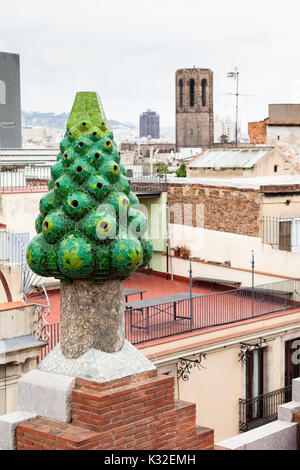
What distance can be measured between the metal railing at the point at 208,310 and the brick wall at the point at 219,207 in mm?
3822

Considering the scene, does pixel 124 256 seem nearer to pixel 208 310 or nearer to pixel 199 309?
pixel 208 310

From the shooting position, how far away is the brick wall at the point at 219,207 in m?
26.6

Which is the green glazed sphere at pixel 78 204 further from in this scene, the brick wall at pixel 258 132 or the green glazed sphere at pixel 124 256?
the brick wall at pixel 258 132

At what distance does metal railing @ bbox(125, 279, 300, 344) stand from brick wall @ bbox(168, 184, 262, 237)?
382 centimetres

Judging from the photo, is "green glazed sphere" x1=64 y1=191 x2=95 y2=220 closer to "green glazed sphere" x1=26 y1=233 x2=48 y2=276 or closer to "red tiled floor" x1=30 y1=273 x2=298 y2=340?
"green glazed sphere" x1=26 y1=233 x2=48 y2=276

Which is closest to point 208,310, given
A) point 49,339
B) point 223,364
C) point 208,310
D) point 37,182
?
point 208,310

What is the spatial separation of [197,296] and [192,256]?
686 cm

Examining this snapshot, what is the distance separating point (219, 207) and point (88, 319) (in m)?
21.0

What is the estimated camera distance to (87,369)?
6.83 meters

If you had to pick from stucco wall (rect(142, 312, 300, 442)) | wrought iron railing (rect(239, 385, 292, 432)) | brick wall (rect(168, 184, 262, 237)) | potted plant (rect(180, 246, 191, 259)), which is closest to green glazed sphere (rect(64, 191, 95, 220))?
stucco wall (rect(142, 312, 300, 442))

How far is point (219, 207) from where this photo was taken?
1091 inches

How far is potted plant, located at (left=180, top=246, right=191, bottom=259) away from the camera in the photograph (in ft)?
90.8

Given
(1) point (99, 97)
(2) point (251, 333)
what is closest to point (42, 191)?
(2) point (251, 333)

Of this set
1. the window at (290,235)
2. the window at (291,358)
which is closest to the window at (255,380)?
the window at (291,358)
